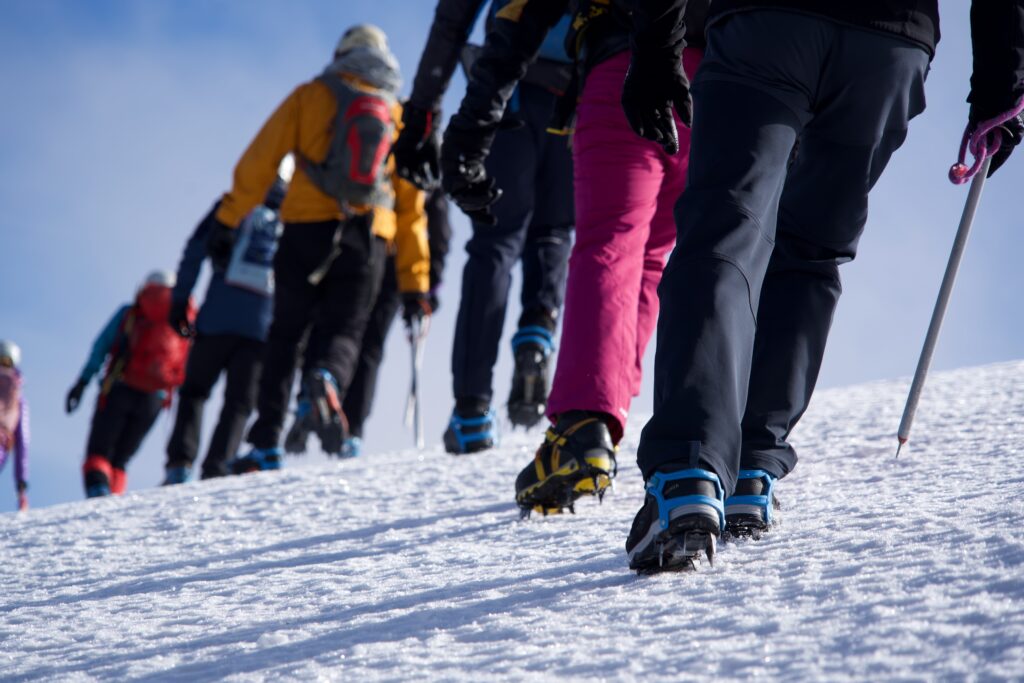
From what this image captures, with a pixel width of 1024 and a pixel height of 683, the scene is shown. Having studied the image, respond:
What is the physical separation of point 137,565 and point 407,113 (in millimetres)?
1691

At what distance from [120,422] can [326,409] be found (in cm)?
308

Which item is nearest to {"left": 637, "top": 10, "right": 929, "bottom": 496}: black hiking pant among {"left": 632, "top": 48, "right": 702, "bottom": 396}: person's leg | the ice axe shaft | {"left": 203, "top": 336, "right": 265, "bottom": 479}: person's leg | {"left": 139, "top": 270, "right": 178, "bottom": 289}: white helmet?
the ice axe shaft

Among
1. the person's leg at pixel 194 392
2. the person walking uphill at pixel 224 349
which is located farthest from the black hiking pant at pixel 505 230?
the person's leg at pixel 194 392

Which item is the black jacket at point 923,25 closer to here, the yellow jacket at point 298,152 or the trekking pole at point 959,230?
the trekking pole at point 959,230

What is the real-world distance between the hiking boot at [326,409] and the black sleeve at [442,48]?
226cm

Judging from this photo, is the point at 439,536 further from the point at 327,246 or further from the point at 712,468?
the point at 327,246

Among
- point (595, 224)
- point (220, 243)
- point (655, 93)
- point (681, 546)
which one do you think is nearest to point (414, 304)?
point (220, 243)

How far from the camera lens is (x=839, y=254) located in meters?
2.21

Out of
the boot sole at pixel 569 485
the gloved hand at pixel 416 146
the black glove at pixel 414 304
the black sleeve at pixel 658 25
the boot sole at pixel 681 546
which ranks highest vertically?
the gloved hand at pixel 416 146

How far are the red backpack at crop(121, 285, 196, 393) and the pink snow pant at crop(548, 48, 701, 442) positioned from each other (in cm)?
577

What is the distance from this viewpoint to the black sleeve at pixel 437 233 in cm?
699

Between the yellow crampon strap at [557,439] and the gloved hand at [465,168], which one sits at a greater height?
the gloved hand at [465,168]

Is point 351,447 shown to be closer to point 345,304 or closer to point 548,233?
point 345,304

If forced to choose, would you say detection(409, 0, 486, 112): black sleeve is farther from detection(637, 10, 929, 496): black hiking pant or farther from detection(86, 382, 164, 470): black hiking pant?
detection(86, 382, 164, 470): black hiking pant
